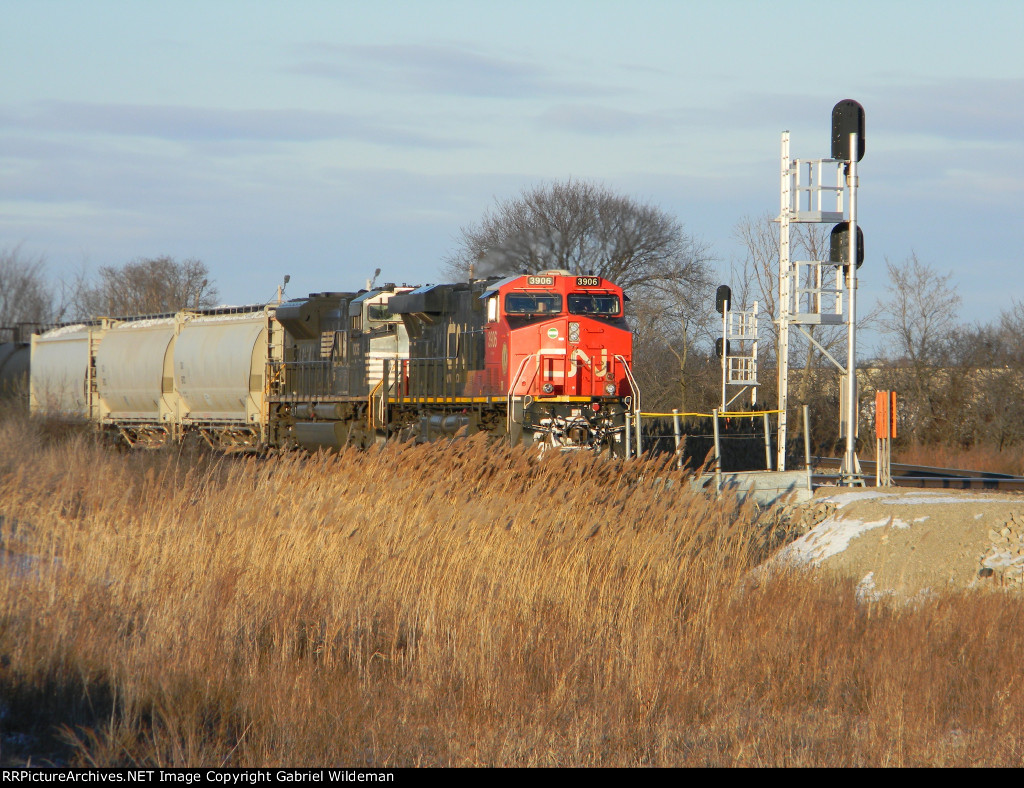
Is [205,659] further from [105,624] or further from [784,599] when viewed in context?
[784,599]

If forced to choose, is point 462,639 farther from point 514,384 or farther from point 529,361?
point 529,361

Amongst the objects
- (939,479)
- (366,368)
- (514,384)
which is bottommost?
(939,479)

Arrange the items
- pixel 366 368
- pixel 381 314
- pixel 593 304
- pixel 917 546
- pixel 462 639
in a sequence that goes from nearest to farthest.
A: pixel 462 639
pixel 917 546
pixel 593 304
pixel 366 368
pixel 381 314

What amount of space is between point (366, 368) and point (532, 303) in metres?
4.62

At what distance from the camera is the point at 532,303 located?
60.0 feet

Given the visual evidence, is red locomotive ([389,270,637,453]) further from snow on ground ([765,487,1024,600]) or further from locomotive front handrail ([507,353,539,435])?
snow on ground ([765,487,1024,600])

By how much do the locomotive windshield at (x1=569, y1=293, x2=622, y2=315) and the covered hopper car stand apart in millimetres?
25

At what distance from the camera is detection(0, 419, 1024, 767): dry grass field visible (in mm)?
5145

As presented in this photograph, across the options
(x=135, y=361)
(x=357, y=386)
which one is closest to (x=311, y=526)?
(x=357, y=386)

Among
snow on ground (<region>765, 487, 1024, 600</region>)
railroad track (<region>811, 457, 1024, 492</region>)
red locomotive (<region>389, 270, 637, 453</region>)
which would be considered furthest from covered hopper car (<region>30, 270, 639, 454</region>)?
snow on ground (<region>765, 487, 1024, 600</region>)

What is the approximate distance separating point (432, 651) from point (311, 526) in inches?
88.8

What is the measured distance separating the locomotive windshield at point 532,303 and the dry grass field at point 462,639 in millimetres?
8532

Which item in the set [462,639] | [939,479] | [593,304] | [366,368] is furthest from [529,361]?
[462,639]

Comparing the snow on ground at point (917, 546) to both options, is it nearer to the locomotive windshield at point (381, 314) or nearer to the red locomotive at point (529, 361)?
the red locomotive at point (529, 361)
